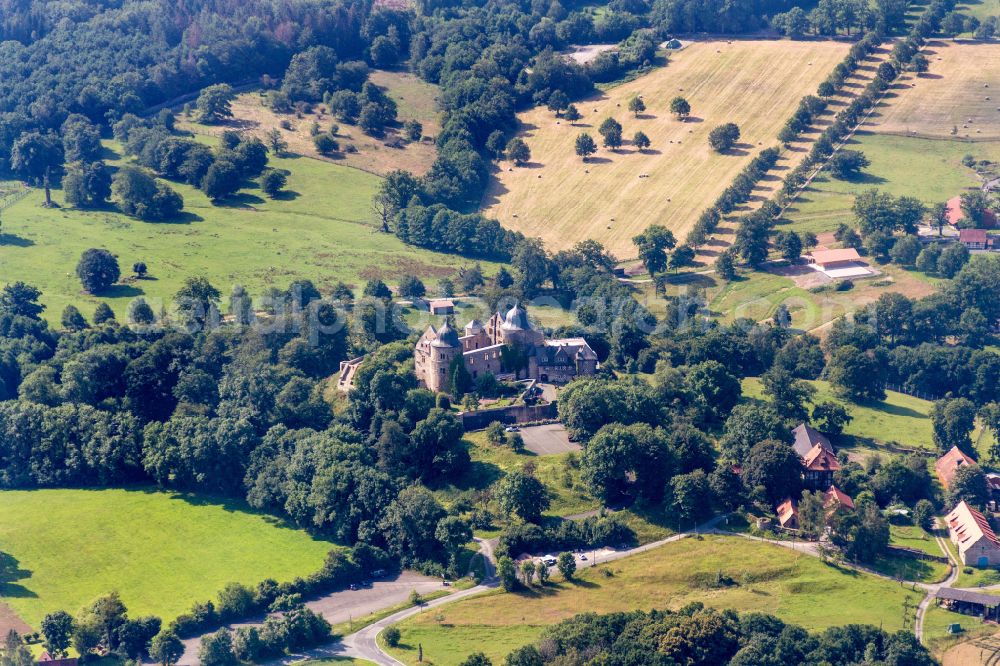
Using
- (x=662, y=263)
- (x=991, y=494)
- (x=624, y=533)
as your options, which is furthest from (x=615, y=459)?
(x=662, y=263)

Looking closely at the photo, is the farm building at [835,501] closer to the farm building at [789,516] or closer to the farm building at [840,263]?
the farm building at [789,516]

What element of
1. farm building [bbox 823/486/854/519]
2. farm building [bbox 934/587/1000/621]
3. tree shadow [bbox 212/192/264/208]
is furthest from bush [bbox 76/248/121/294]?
farm building [bbox 934/587/1000/621]

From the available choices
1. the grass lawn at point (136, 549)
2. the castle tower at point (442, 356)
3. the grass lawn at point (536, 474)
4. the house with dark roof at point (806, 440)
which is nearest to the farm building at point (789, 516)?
the house with dark roof at point (806, 440)

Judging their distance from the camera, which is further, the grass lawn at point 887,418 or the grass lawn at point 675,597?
the grass lawn at point 887,418

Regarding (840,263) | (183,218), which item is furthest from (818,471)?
(183,218)

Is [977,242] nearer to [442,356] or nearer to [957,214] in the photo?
[957,214]
